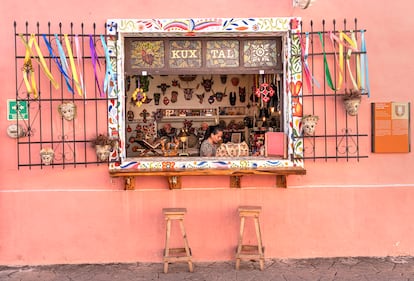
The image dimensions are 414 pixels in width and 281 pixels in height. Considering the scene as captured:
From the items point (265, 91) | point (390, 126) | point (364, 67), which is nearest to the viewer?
point (364, 67)

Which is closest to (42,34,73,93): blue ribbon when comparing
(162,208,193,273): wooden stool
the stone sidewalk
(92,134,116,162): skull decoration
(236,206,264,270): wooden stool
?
(92,134,116,162): skull decoration

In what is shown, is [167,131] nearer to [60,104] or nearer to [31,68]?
[60,104]

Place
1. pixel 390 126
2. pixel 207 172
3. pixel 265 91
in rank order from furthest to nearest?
pixel 265 91
pixel 390 126
pixel 207 172

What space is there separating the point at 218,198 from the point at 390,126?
8.02 feet

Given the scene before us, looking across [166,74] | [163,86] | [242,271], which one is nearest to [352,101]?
[166,74]

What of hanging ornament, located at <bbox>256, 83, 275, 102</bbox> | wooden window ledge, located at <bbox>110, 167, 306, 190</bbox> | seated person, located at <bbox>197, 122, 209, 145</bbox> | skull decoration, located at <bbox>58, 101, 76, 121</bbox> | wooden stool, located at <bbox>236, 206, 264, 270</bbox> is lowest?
wooden stool, located at <bbox>236, 206, 264, 270</bbox>

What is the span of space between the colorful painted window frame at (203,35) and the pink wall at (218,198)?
0.14m

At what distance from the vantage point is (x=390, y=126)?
6230 mm

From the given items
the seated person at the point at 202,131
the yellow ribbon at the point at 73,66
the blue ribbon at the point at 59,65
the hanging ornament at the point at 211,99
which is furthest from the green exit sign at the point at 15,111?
the hanging ornament at the point at 211,99

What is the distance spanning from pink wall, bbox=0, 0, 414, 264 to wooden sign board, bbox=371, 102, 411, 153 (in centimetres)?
12

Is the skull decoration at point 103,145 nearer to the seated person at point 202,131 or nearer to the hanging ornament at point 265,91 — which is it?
the hanging ornament at point 265,91

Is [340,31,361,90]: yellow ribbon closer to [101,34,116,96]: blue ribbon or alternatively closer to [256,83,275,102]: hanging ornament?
[256,83,275,102]: hanging ornament

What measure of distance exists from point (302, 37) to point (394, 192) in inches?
93.7

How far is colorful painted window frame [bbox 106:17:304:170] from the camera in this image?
19.9 ft
